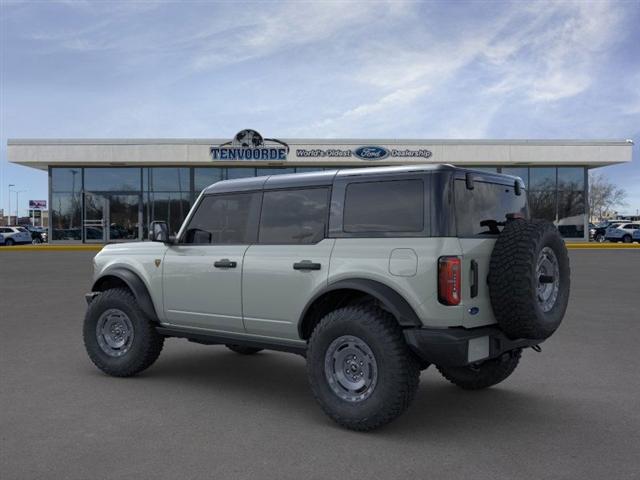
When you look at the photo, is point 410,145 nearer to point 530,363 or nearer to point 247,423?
point 530,363

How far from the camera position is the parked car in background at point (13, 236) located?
127 feet

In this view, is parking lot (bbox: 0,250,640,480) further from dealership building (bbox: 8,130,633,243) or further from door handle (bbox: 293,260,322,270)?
dealership building (bbox: 8,130,633,243)

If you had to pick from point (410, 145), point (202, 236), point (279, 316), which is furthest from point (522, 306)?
point (410, 145)

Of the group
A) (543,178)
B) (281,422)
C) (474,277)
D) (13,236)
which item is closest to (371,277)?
(474,277)

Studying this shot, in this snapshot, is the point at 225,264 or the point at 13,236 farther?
the point at 13,236

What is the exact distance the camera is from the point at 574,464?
3971mm

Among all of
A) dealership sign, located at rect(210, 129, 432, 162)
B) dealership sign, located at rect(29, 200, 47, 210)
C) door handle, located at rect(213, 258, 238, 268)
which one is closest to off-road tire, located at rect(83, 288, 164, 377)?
door handle, located at rect(213, 258, 238, 268)

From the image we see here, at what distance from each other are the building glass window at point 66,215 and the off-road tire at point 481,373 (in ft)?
114

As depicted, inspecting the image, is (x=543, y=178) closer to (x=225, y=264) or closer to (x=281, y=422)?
(x=225, y=264)

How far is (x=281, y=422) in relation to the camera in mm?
4844

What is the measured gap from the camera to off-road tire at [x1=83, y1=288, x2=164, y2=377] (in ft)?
20.5

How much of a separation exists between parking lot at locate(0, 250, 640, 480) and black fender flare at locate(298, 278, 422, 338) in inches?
34.4

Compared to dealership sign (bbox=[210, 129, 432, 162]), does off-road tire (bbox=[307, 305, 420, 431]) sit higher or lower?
lower

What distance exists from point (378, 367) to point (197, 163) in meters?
32.7
